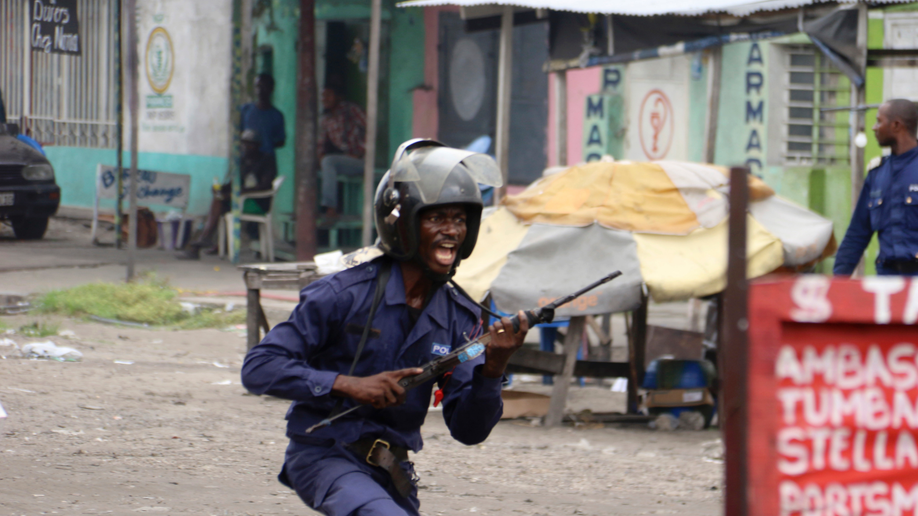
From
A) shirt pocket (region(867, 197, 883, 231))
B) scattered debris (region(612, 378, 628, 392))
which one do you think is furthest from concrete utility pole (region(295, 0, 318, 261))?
shirt pocket (region(867, 197, 883, 231))

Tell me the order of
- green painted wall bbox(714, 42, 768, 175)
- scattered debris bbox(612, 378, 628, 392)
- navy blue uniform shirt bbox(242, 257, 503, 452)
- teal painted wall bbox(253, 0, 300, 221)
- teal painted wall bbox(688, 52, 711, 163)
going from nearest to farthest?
navy blue uniform shirt bbox(242, 257, 503, 452), scattered debris bbox(612, 378, 628, 392), green painted wall bbox(714, 42, 768, 175), teal painted wall bbox(688, 52, 711, 163), teal painted wall bbox(253, 0, 300, 221)

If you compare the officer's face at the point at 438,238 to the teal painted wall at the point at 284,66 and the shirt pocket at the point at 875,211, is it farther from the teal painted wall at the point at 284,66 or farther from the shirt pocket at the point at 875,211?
the teal painted wall at the point at 284,66

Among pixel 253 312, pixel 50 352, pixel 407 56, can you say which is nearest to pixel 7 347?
pixel 50 352

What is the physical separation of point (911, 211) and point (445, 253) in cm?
351

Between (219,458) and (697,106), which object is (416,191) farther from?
(697,106)

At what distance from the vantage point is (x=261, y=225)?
13273 millimetres

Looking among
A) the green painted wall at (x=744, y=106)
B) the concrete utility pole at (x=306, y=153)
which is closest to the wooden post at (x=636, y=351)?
the green painted wall at (x=744, y=106)

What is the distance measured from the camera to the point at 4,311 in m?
9.02

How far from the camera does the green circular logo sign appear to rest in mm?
14312

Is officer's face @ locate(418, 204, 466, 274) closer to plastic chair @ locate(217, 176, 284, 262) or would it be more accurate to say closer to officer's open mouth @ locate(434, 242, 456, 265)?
officer's open mouth @ locate(434, 242, 456, 265)

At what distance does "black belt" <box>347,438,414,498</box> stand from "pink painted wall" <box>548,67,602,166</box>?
33.8 feet

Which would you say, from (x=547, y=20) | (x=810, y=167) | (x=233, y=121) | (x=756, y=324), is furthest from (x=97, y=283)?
(x=756, y=324)

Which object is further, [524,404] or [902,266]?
[524,404]

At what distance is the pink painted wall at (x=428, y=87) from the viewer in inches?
532
